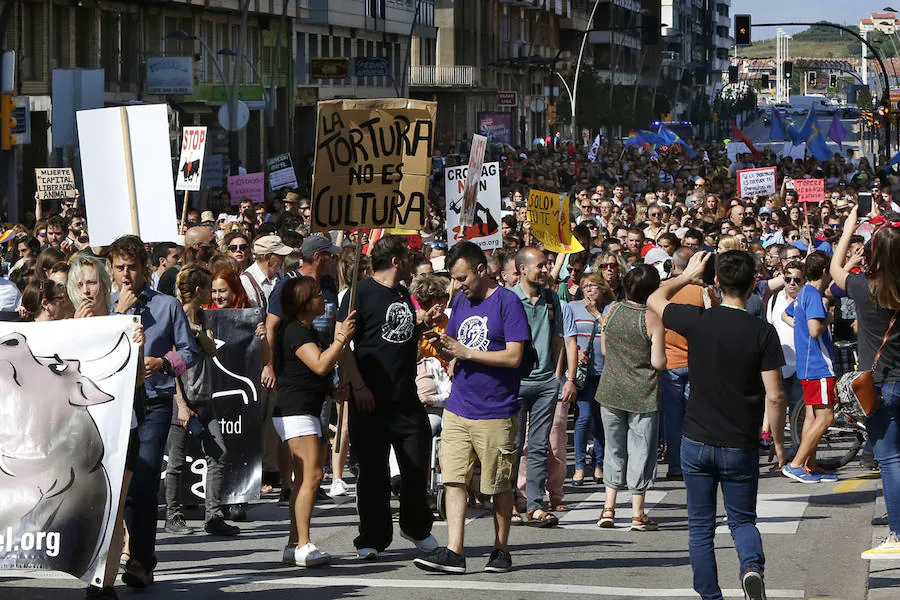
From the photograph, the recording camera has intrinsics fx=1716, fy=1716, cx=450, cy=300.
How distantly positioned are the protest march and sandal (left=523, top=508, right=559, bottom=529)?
2 centimetres

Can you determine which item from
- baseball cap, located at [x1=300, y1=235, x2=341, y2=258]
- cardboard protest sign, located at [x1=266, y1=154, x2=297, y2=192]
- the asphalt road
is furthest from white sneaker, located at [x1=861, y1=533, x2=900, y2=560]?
cardboard protest sign, located at [x1=266, y1=154, x2=297, y2=192]

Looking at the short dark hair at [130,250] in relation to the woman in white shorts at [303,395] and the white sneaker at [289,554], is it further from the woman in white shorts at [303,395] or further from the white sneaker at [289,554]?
the white sneaker at [289,554]

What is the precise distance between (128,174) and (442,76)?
224 ft

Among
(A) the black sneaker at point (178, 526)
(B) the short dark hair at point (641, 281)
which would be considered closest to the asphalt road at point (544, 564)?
(A) the black sneaker at point (178, 526)

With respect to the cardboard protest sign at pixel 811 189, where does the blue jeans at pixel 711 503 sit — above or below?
below

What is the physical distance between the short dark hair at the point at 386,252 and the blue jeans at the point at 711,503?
7.61ft

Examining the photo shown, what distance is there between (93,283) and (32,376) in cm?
62

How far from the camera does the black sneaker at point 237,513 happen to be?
36.3 feet

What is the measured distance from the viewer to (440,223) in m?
25.3

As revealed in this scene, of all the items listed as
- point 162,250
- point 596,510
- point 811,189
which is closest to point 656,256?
point 162,250

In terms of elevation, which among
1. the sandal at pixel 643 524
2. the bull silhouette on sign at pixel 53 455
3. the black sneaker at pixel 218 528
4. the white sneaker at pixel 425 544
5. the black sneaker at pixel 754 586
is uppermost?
the bull silhouette on sign at pixel 53 455

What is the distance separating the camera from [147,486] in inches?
335

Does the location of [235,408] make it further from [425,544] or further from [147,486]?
[147,486]

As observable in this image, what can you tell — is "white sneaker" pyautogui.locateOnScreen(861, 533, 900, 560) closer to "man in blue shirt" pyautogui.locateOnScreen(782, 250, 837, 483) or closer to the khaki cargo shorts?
the khaki cargo shorts
